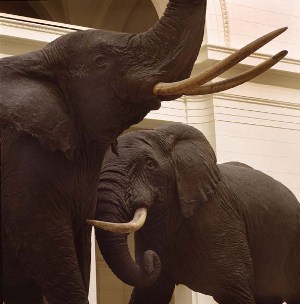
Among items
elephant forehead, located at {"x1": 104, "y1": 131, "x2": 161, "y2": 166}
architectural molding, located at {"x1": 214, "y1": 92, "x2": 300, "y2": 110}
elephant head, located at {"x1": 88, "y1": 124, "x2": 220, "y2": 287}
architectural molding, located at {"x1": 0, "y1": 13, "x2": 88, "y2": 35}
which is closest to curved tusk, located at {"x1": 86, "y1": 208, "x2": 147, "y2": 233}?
elephant head, located at {"x1": 88, "y1": 124, "x2": 220, "y2": 287}

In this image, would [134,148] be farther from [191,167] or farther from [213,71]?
[213,71]

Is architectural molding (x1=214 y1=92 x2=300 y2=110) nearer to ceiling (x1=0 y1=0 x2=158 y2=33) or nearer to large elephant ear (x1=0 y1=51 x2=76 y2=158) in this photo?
ceiling (x1=0 y1=0 x2=158 y2=33)

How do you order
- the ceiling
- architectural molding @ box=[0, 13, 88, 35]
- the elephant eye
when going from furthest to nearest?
the ceiling, architectural molding @ box=[0, 13, 88, 35], the elephant eye

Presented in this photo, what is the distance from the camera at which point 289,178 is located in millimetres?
11742

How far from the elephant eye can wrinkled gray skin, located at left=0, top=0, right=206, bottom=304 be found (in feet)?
2.67

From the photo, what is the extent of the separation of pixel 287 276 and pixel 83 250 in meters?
1.72

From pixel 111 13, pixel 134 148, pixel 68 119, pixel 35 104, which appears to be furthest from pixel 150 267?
pixel 111 13

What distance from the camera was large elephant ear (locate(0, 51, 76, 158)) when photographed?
13.6 ft

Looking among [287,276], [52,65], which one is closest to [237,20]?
[287,276]

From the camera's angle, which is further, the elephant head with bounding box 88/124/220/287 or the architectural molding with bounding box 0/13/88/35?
the architectural molding with bounding box 0/13/88/35

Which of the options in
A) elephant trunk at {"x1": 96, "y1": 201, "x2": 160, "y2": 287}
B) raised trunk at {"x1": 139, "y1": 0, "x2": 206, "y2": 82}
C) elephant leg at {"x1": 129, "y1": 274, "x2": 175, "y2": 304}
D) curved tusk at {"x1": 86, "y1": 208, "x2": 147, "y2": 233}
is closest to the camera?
raised trunk at {"x1": 139, "y1": 0, "x2": 206, "y2": 82}

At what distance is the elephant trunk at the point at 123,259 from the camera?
4.73m

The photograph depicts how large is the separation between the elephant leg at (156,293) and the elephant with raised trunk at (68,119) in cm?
96

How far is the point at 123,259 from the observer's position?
4.73 m
